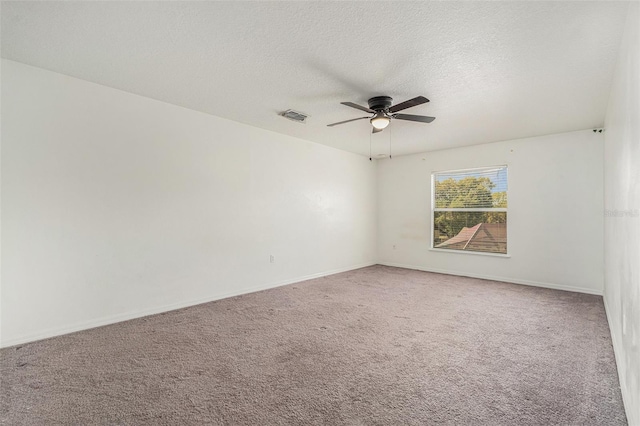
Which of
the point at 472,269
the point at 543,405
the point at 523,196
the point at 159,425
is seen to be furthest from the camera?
the point at 472,269

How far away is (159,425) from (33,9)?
2.73 meters

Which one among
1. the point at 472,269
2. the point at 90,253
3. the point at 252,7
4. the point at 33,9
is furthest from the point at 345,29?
the point at 472,269

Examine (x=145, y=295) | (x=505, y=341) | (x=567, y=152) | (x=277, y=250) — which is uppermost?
(x=567, y=152)

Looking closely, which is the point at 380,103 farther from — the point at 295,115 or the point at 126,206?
the point at 126,206

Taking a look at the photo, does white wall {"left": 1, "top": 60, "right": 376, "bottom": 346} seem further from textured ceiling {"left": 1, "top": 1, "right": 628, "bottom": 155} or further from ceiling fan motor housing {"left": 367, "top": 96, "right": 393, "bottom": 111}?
ceiling fan motor housing {"left": 367, "top": 96, "right": 393, "bottom": 111}

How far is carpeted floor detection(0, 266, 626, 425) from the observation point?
5.85ft

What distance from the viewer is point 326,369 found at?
89.7 inches

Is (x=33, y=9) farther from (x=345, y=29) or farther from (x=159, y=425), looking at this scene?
(x=159, y=425)

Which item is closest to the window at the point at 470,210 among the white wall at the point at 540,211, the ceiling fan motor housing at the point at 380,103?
the white wall at the point at 540,211

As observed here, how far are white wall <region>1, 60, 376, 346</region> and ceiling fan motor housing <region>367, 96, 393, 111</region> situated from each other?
1984 mm

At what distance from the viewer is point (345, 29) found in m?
2.15

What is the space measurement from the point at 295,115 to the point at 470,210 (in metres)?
3.80

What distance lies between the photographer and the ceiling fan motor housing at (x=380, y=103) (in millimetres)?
3239

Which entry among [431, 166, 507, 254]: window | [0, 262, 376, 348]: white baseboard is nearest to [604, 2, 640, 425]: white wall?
[431, 166, 507, 254]: window
